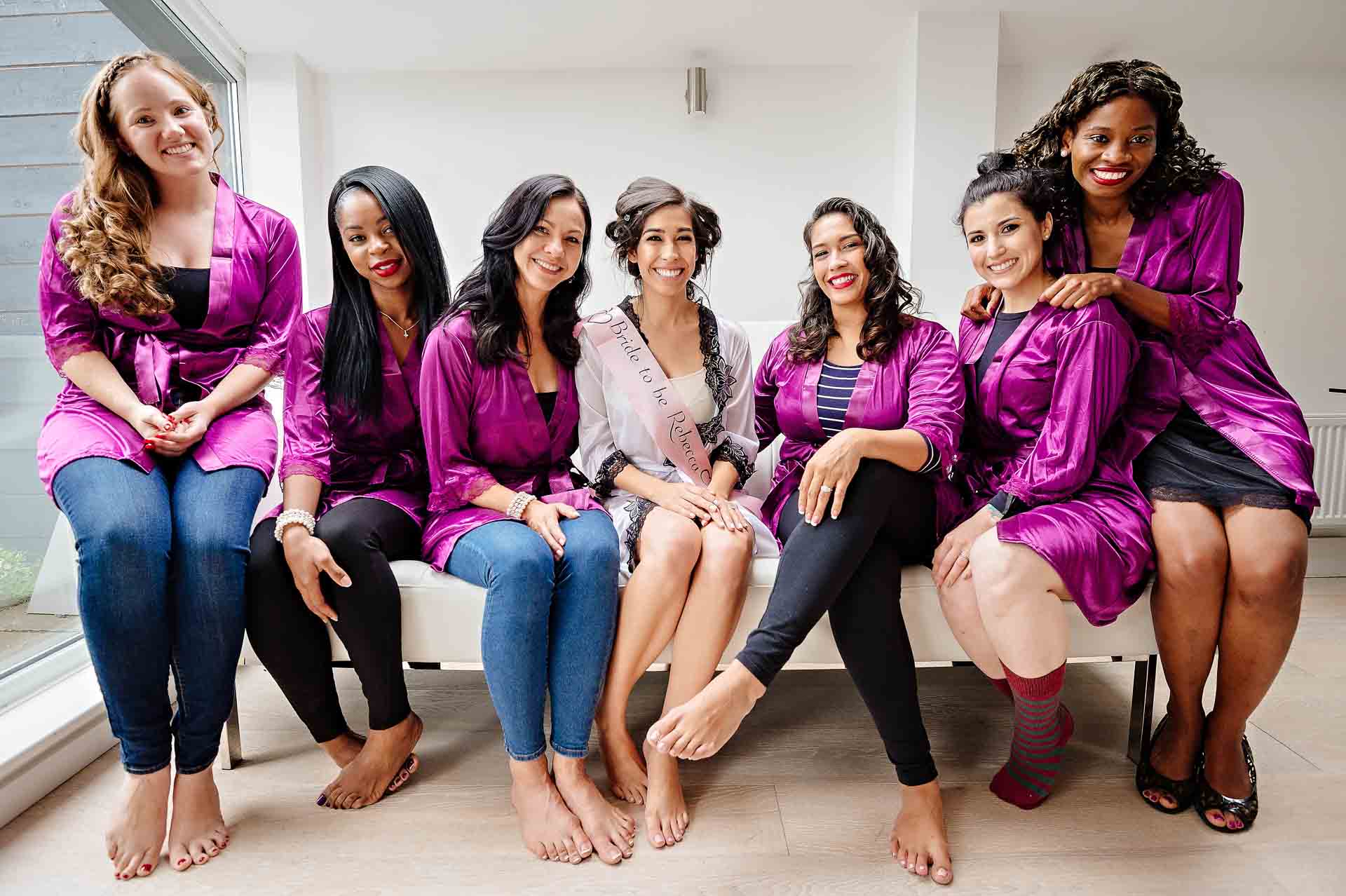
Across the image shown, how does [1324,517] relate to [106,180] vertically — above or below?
below

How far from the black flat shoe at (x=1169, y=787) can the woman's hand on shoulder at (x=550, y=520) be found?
3.79 ft

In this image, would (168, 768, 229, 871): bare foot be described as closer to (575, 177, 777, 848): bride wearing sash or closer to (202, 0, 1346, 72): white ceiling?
(575, 177, 777, 848): bride wearing sash

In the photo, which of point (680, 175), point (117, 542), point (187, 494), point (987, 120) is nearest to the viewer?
point (117, 542)

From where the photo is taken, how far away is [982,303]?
166cm

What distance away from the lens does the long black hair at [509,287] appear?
5.05 feet

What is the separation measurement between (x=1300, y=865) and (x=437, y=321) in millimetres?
1786

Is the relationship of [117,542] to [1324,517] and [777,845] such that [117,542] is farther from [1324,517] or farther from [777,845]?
[1324,517]

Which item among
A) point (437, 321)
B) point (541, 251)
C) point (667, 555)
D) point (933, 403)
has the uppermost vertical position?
point (541, 251)

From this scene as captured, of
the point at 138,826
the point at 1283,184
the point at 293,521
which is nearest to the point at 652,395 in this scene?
the point at 293,521

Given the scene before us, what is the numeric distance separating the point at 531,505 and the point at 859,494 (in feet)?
2.00

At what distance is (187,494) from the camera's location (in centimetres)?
134

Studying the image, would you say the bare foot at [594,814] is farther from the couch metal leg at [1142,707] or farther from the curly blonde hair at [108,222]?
the curly blonde hair at [108,222]

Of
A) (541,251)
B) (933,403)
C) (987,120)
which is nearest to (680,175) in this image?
(987,120)

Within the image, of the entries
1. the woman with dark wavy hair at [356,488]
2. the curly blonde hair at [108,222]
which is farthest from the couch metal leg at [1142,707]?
the curly blonde hair at [108,222]
